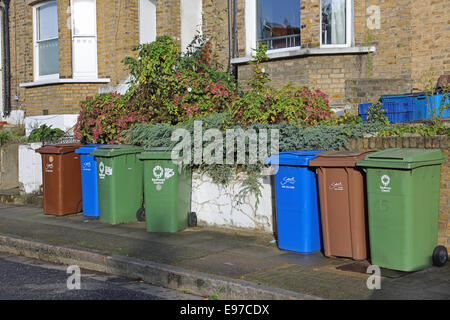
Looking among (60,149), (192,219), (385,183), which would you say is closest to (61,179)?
(60,149)

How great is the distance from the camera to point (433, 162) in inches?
245

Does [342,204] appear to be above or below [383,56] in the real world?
below

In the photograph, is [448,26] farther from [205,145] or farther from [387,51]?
[205,145]

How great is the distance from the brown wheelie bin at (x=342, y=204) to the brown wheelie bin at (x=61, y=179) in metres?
5.18

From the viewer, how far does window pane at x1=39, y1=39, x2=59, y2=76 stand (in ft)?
53.1

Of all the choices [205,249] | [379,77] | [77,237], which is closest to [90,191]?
[77,237]

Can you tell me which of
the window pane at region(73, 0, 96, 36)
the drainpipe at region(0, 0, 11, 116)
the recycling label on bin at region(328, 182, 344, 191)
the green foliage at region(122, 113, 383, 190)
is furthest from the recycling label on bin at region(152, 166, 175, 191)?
the drainpipe at region(0, 0, 11, 116)

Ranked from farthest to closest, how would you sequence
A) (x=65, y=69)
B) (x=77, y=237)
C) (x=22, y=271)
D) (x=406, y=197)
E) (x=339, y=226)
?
(x=65, y=69)
(x=77, y=237)
(x=22, y=271)
(x=339, y=226)
(x=406, y=197)

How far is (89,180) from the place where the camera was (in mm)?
10023

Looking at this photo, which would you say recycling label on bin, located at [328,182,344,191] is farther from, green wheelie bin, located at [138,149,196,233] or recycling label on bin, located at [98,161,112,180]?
recycling label on bin, located at [98,161,112,180]

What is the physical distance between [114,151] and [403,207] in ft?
16.0

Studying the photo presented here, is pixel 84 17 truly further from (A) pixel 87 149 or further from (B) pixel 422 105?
(B) pixel 422 105
